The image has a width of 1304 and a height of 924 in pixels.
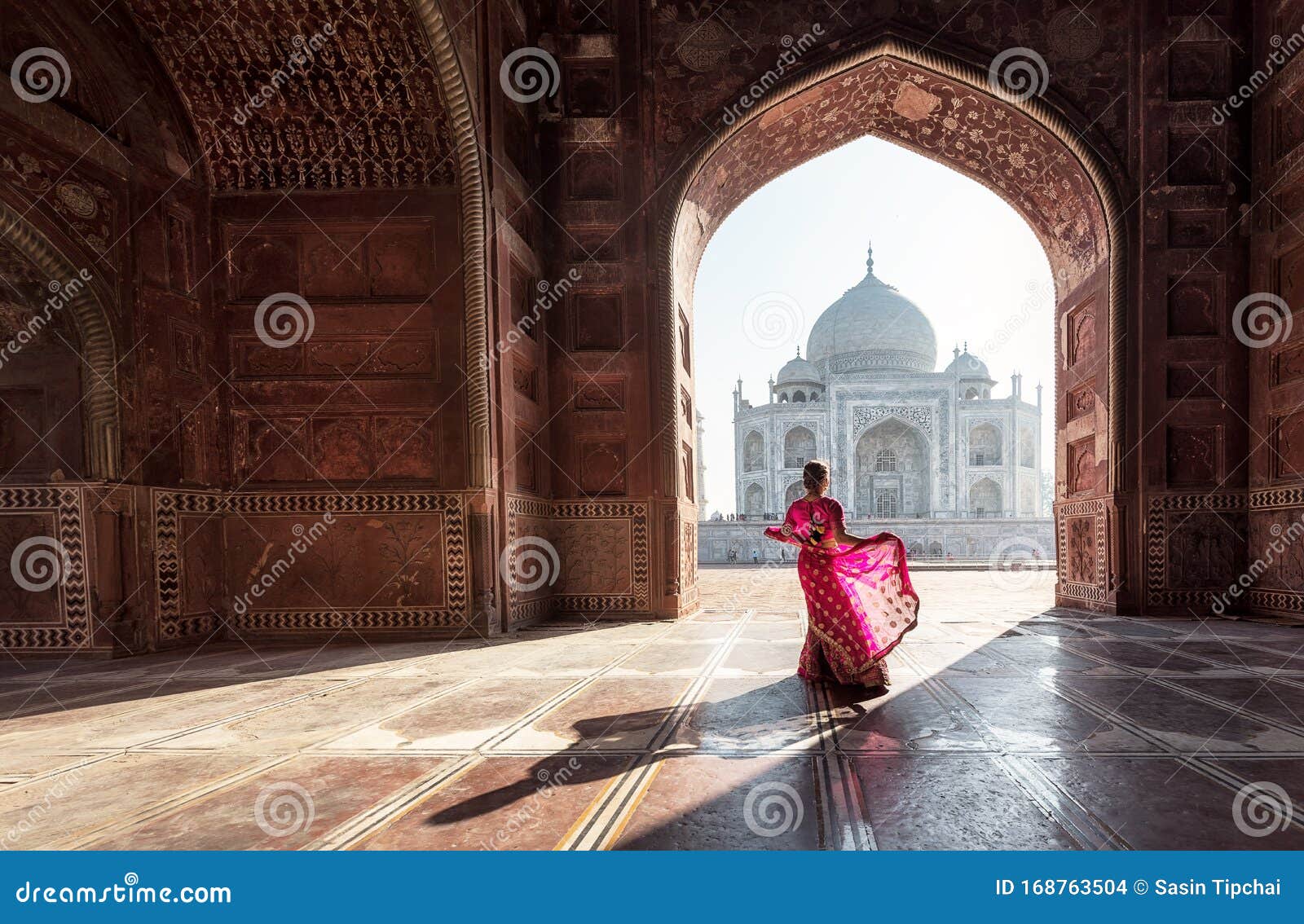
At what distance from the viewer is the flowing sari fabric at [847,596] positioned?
333 centimetres

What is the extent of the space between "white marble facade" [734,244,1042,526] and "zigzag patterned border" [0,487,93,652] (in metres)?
27.1

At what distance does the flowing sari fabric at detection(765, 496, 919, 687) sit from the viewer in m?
3.33

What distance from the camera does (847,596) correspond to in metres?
3.40

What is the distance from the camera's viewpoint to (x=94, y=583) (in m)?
4.65

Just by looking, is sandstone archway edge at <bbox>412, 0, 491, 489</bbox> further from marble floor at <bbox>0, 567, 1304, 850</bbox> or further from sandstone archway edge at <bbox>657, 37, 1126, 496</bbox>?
sandstone archway edge at <bbox>657, 37, 1126, 496</bbox>

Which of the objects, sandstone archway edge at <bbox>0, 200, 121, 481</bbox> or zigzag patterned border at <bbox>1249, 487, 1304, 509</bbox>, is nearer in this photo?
sandstone archway edge at <bbox>0, 200, 121, 481</bbox>

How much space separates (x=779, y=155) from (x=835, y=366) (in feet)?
89.4

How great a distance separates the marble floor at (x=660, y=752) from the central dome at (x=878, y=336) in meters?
30.3

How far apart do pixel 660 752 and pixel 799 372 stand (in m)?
34.8

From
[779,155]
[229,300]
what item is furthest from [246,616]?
[779,155]

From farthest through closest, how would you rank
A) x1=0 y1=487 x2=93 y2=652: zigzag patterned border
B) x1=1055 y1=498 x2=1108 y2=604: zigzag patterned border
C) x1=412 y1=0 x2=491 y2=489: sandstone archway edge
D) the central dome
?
the central dome → x1=1055 y1=498 x2=1108 y2=604: zigzag patterned border → x1=412 y1=0 x2=491 y2=489: sandstone archway edge → x1=0 y1=487 x2=93 y2=652: zigzag patterned border

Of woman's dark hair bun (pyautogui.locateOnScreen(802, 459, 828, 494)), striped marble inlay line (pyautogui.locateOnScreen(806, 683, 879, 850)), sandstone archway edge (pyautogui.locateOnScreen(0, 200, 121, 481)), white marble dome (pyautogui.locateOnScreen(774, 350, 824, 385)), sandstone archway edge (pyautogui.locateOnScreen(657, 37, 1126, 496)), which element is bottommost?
striped marble inlay line (pyautogui.locateOnScreen(806, 683, 879, 850))

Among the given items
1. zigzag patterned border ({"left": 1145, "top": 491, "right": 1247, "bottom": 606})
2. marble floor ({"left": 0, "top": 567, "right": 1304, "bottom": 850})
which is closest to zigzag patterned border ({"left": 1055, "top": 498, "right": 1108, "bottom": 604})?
zigzag patterned border ({"left": 1145, "top": 491, "right": 1247, "bottom": 606})

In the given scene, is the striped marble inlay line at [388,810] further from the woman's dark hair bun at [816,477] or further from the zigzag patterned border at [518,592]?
the zigzag patterned border at [518,592]
